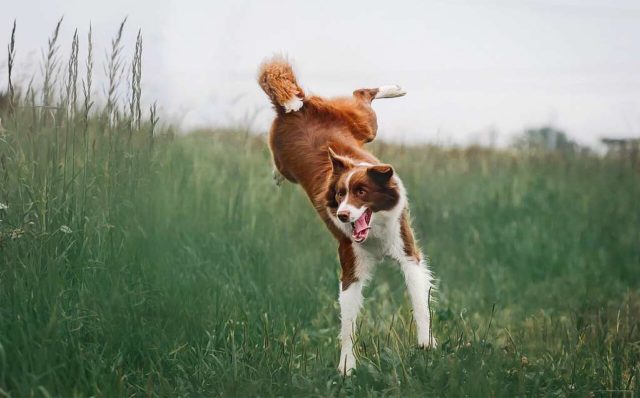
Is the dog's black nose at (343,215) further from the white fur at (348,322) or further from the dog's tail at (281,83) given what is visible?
the dog's tail at (281,83)

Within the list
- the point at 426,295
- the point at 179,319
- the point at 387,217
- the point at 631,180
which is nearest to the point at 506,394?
the point at 426,295

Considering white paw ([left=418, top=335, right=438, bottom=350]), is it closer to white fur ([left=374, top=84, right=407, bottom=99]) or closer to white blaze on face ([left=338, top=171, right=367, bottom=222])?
white blaze on face ([left=338, top=171, right=367, bottom=222])

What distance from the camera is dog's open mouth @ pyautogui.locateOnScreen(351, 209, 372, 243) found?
191 inches

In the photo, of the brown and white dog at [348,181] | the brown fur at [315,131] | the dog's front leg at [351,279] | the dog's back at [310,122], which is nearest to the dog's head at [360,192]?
the brown and white dog at [348,181]

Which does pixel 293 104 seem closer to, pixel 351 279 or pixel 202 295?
pixel 351 279

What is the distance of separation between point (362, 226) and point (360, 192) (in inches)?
8.2

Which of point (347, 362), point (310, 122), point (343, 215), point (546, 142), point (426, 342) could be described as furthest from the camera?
point (546, 142)

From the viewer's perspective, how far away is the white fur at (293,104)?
231 inches

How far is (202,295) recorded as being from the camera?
5.19 metres

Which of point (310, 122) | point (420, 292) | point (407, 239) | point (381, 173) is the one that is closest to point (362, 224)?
point (381, 173)

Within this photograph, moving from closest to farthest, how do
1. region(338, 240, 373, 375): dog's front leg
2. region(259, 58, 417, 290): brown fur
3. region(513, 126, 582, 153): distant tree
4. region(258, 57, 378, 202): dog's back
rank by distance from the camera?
region(338, 240, 373, 375): dog's front leg → region(259, 58, 417, 290): brown fur → region(258, 57, 378, 202): dog's back → region(513, 126, 582, 153): distant tree

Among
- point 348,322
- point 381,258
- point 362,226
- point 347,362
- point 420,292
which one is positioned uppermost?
point 362,226

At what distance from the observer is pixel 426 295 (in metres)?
5.16

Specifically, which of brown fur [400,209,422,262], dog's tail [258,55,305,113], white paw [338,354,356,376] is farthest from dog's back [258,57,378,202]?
white paw [338,354,356,376]
